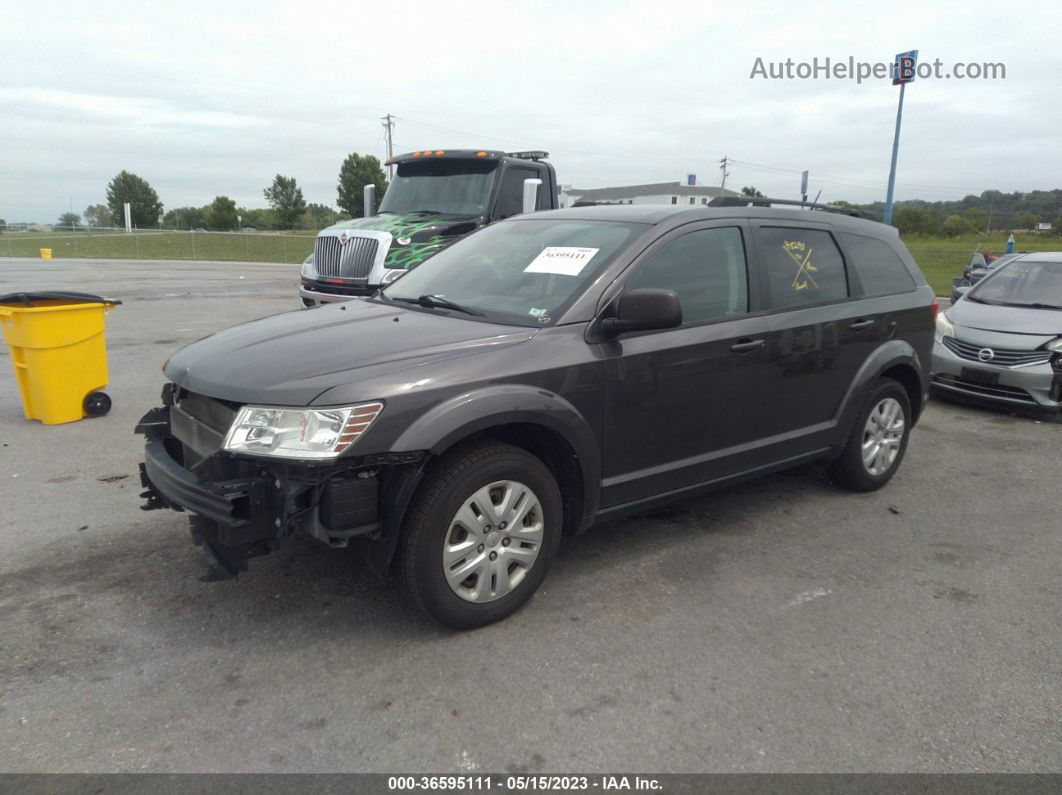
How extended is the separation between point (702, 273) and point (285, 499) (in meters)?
2.38

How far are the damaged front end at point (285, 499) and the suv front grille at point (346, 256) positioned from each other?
7.08 metres

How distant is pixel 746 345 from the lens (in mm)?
4137

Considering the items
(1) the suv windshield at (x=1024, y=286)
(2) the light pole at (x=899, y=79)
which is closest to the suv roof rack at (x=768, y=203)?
(1) the suv windshield at (x=1024, y=286)

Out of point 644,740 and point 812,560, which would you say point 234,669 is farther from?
point 812,560

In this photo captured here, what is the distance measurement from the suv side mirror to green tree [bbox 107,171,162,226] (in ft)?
300

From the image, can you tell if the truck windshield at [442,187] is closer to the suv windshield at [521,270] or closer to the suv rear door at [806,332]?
the suv windshield at [521,270]

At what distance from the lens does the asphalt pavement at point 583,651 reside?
8.59 feet

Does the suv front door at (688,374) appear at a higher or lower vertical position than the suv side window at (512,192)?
lower

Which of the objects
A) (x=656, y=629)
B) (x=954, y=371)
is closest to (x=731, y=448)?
(x=656, y=629)

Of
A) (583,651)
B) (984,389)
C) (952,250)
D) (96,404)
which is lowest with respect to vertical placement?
(583,651)

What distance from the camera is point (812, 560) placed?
4141 millimetres

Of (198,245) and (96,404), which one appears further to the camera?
(198,245)

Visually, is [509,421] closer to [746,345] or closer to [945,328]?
[746,345]

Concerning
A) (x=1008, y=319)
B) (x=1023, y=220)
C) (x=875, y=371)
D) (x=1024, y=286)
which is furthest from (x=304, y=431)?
(x=1023, y=220)
